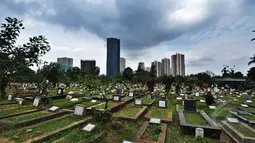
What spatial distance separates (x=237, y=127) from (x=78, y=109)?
7.93m

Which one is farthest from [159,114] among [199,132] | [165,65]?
Answer: [165,65]

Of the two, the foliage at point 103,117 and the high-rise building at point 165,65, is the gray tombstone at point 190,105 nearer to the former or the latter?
the foliage at point 103,117

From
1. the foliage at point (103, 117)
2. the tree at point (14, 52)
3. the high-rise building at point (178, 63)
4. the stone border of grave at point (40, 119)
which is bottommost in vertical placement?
the stone border of grave at point (40, 119)

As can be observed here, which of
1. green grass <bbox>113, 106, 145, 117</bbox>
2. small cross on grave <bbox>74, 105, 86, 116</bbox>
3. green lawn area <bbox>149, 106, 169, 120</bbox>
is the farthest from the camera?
green lawn area <bbox>149, 106, 169, 120</bbox>

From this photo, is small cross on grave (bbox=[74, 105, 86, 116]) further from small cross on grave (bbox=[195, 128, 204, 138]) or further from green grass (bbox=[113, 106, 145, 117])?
small cross on grave (bbox=[195, 128, 204, 138])

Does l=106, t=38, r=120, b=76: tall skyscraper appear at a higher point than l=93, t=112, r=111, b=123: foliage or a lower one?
higher

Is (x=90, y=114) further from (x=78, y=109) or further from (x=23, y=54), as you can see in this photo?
(x=23, y=54)

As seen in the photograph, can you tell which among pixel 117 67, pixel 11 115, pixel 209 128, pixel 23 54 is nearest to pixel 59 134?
pixel 11 115

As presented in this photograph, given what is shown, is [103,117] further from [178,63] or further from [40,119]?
[178,63]

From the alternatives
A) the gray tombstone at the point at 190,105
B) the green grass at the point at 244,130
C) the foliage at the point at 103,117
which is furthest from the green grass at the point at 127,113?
the green grass at the point at 244,130

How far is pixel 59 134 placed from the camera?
4.95m

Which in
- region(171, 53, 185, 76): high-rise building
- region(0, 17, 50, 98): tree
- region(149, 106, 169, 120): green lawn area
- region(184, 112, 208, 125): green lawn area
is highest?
region(171, 53, 185, 76): high-rise building

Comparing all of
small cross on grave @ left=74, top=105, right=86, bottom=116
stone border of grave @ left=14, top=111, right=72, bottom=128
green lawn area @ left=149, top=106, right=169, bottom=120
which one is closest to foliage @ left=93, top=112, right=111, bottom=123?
small cross on grave @ left=74, top=105, right=86, bottom=116

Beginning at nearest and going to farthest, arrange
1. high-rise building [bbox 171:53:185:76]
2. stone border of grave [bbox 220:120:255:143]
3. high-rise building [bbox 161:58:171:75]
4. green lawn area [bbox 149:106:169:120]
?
stone border of grave [bbox 220:120:255:143] → green lawn area [bbox 149:106:169:120] → high-rise building [bbox 171:53:185:76] → high-rise building [bbox 161:58:171:75]
